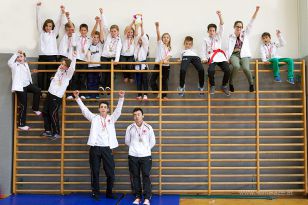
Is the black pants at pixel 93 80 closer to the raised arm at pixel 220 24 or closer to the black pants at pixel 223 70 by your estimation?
the black pants at pixel 223 70

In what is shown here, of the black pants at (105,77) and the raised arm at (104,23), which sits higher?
the raised arm at (104,23)

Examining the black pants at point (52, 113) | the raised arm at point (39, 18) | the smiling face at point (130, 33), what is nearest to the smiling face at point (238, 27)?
the smiling face at point (130, 33)

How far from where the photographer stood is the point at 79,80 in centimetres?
593

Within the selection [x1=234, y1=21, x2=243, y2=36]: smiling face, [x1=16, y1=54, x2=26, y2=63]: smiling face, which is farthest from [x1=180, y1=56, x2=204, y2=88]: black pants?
[x1=16, y1=54, x2=26, y2=63]: smiling face

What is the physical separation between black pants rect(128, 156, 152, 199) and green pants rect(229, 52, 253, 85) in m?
1.97

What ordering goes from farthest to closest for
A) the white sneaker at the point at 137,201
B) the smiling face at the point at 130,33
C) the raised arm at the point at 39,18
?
the raised arm at the point at 39,18 < the smiling face at the point at 130,33 < the white sneaker at the point at 137,201

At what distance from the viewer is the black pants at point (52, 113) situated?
218 inches

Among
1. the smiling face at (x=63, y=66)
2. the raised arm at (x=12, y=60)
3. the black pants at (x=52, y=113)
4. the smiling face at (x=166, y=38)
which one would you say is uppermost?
the smiling face at (x=166, y=38)

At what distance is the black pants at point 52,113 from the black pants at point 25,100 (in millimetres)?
180

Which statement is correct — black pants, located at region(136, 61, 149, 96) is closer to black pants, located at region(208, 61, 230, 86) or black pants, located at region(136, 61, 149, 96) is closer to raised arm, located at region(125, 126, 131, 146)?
raised arm, located at region(125, 126, 131, 146)

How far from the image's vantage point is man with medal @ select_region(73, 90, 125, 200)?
17.4 feet

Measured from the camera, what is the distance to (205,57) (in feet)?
19.2

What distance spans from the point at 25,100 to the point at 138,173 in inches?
86.7

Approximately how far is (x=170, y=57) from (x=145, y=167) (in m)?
1.95
